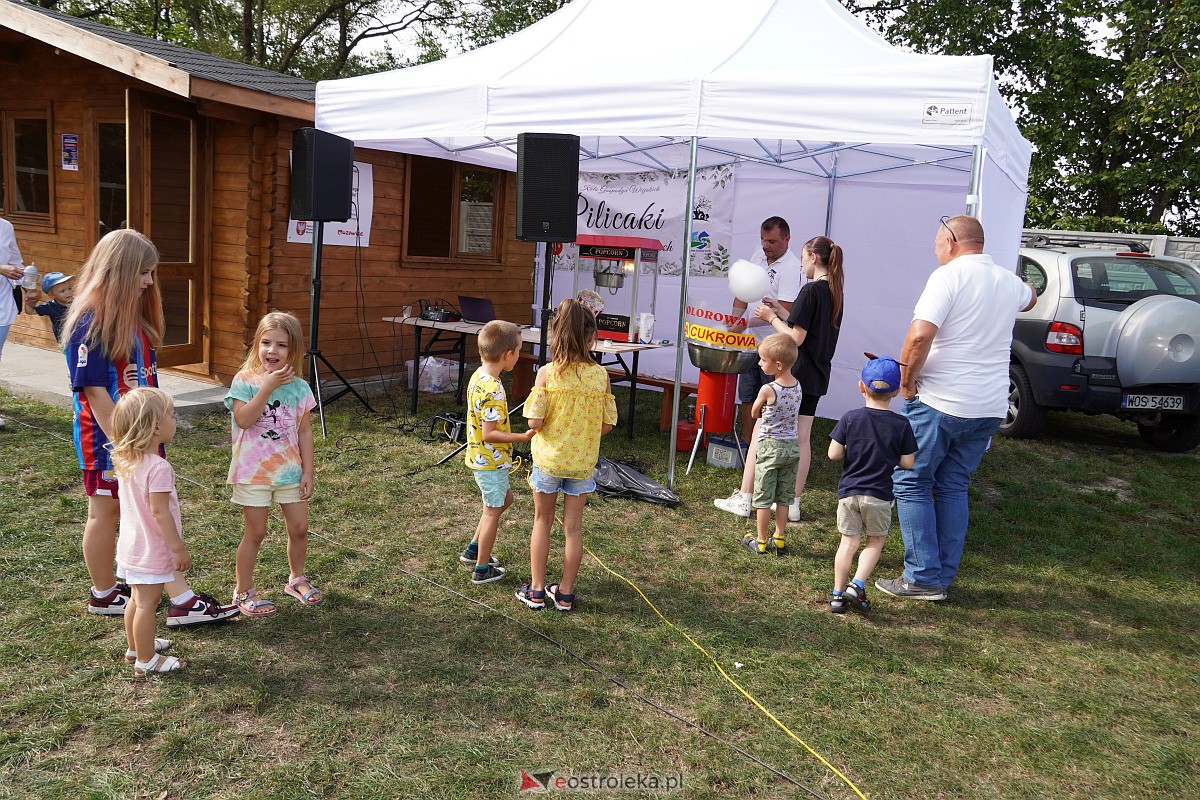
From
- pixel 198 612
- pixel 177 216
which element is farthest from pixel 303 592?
pixel 177 216

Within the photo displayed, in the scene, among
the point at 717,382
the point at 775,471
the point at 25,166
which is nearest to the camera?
the point at 775,471

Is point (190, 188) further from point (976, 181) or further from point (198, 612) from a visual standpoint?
point (976, 181)

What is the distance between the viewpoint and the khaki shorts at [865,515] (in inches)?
152

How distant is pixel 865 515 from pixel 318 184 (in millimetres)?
4805

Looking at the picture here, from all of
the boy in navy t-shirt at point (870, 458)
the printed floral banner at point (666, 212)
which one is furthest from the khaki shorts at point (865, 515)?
the printed floral banner at point (666, 212)

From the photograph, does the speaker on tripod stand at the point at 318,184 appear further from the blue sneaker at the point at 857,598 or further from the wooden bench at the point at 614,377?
the blue sneaker at the point at 857,598

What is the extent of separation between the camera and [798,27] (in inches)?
231

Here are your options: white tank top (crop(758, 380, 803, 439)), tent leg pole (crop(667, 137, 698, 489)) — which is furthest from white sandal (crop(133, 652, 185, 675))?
tent leg pole (crop(667, 137, 698, 489))

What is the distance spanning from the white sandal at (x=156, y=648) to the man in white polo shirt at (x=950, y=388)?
126 inches

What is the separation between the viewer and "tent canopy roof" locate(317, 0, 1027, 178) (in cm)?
454

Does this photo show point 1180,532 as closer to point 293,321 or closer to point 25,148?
point 293,321

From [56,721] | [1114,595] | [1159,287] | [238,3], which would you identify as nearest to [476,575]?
[56,721]

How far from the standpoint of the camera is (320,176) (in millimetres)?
6488

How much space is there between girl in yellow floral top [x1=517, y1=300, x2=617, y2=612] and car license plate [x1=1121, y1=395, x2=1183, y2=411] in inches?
217
